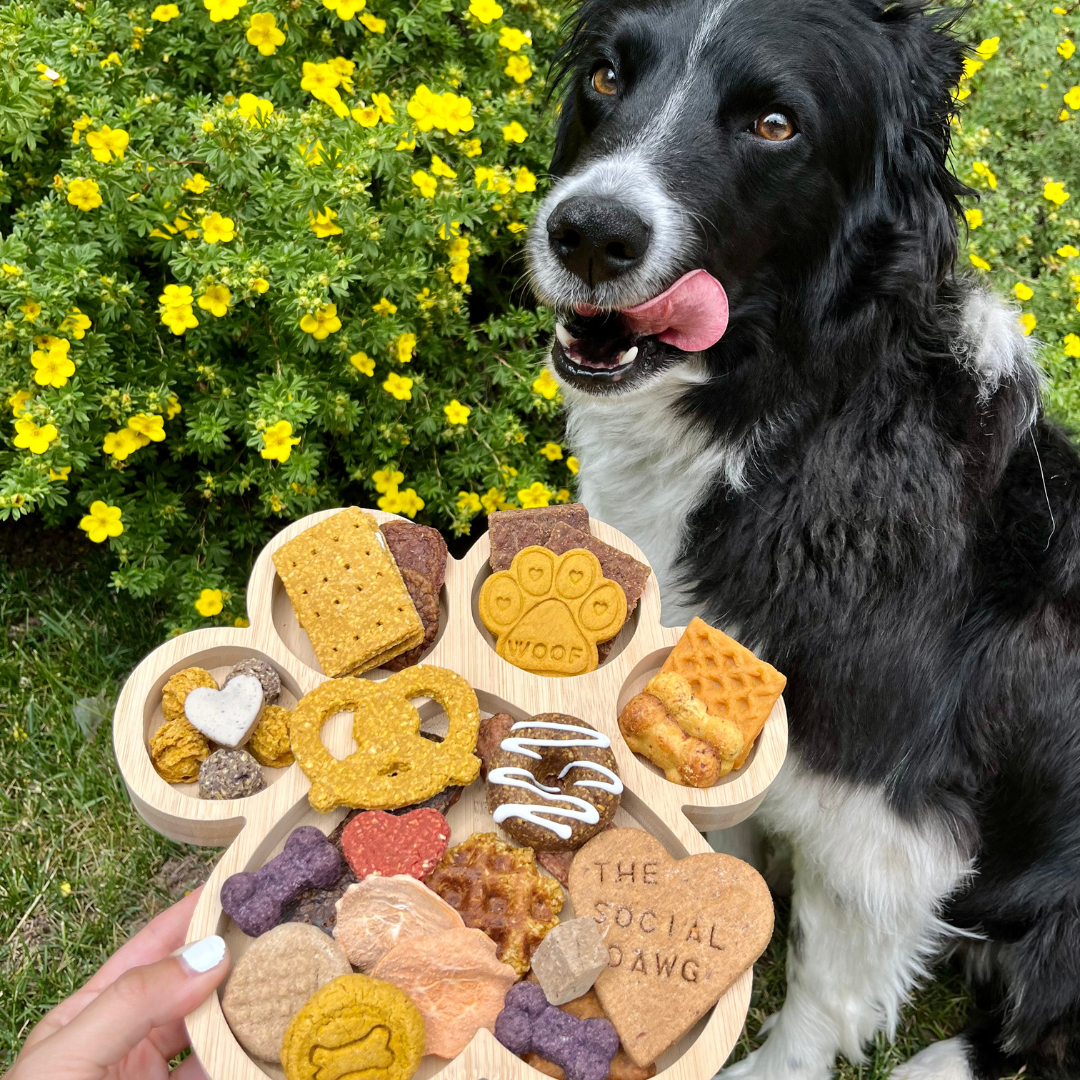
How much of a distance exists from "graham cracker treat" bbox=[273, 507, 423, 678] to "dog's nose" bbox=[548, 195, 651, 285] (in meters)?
0.63

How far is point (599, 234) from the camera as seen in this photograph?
1715 millimetres

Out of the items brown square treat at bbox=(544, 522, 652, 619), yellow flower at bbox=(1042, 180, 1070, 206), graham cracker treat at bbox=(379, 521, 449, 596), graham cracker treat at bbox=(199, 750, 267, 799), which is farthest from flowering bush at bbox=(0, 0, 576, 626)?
yellow flower at bbox=(1042, 180, 1070, 206)

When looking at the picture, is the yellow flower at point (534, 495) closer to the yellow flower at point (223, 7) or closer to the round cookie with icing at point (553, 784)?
the round cookie with icing at point (553, 784)

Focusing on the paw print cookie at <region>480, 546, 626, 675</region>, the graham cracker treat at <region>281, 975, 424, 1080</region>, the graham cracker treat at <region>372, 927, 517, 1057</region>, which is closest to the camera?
the graham cracker treat at <region>281, 975, 424, 1080</region>

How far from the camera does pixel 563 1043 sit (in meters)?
1.39

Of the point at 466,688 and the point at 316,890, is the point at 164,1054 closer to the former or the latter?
the point at 316,890

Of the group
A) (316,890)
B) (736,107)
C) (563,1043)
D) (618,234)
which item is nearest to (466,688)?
(316,890)

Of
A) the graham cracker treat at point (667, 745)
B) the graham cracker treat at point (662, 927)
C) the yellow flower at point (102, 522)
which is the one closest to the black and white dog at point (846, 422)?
the graham cracker treat at point (667, 745)

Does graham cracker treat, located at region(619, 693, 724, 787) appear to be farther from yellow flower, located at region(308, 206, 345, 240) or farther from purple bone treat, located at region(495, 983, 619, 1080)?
yellow flower, located at region(308, 206, 345, 240)

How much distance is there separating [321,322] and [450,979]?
1499 mm

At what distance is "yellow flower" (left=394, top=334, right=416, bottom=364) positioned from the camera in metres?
2.62

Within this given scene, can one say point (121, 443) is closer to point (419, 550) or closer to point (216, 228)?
point (216, 228)

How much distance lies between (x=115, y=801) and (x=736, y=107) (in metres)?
2.30

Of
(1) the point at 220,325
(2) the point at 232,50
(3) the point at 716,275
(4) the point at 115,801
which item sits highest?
(3) the point at 716,275
